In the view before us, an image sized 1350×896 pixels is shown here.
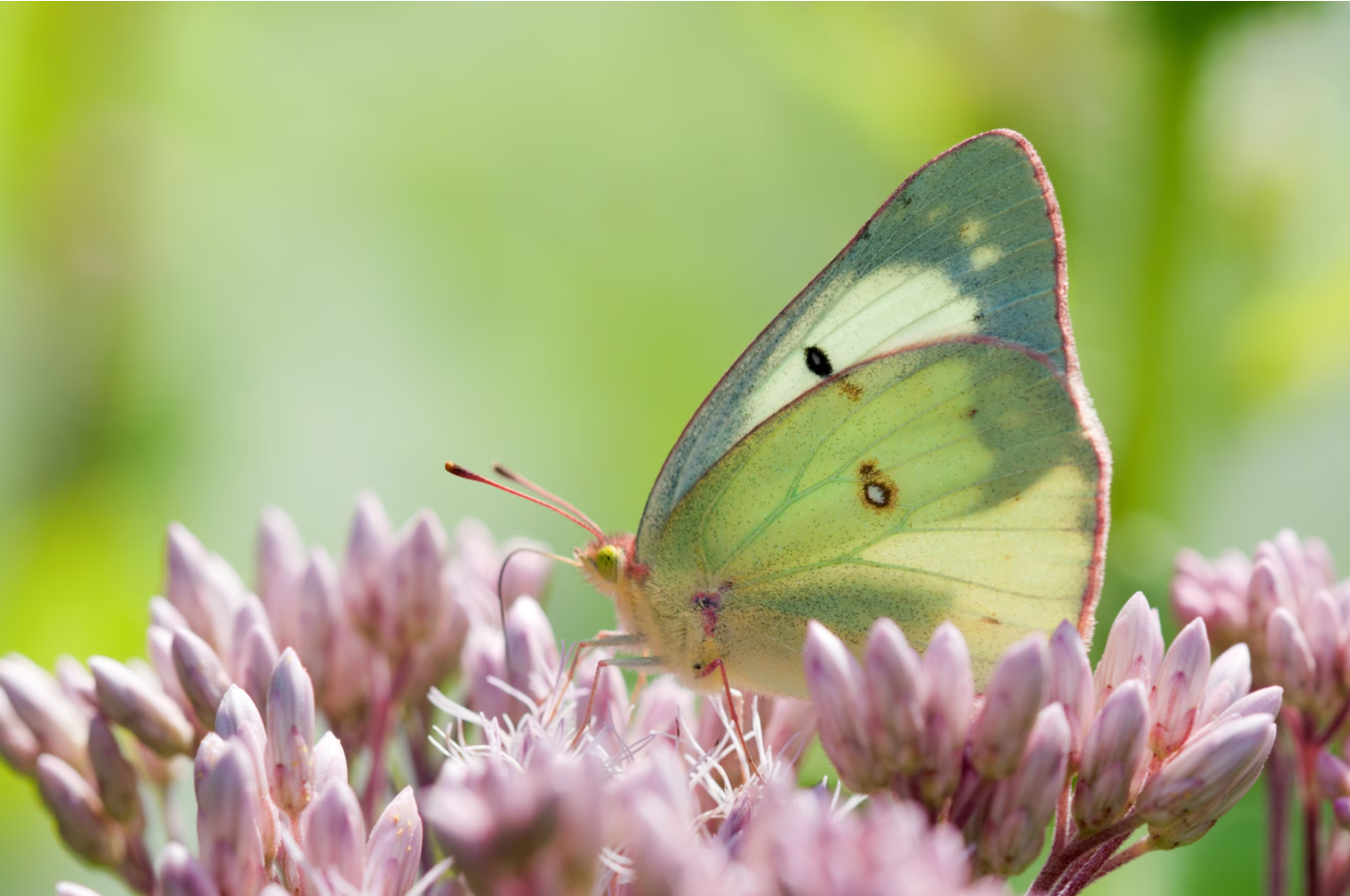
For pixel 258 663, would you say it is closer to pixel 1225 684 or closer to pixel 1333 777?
pixel 1225 684

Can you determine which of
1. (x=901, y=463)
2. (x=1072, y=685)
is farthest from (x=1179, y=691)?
(x=901, y=463)

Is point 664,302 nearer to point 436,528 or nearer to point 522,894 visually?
point 436,528

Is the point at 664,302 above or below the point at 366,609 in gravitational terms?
above

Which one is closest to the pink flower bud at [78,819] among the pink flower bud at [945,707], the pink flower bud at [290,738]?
the pink flower bud at [290,738]

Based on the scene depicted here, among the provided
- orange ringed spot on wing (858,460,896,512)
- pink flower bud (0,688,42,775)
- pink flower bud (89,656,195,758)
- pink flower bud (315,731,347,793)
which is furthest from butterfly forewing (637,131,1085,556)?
pink flower bud (0,688,42,775)

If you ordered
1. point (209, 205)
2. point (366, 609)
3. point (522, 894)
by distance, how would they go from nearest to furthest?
point (522, 894), point (366, 609), point (209, 205)

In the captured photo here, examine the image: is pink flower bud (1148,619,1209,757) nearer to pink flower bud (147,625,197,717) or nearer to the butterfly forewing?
the butterfly forewing

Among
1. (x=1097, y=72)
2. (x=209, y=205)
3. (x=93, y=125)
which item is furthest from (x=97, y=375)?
(x=1097, y=72)
